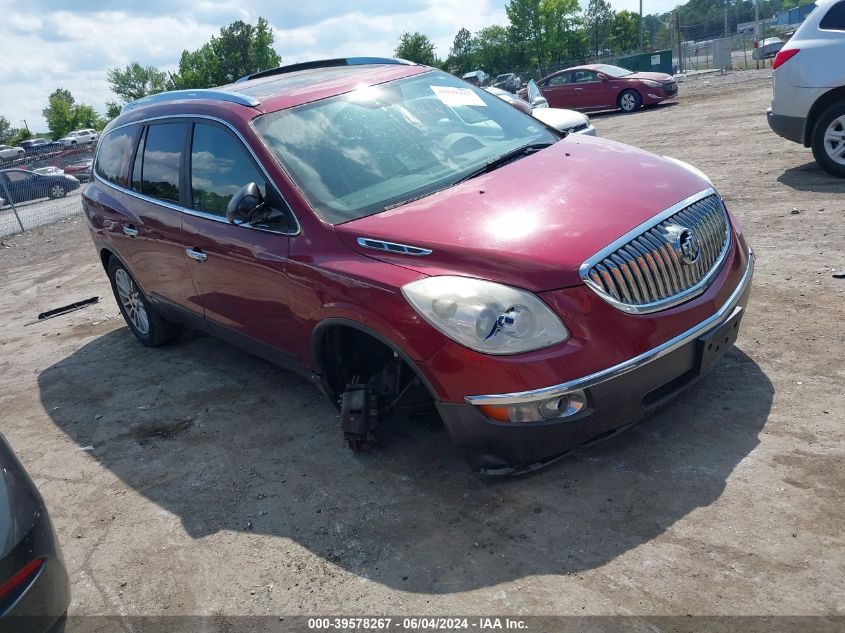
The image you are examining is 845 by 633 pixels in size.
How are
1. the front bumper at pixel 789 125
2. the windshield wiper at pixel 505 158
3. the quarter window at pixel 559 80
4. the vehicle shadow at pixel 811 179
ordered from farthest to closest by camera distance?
the quarter window at pixel 559 80
the front bumper at pixel 789 125
the vehicle shadow at pixel 811 179
the windshield wiper at pixel 505 158

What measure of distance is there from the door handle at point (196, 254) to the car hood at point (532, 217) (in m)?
1.35

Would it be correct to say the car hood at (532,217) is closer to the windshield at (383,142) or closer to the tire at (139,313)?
the windshield at (383,142)

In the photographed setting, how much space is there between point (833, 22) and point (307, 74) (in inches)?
225

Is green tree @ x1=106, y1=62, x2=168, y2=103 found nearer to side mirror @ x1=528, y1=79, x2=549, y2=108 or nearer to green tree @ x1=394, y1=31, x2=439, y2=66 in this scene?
green tree @ x1=394, y1=31, x2=439, y2=66

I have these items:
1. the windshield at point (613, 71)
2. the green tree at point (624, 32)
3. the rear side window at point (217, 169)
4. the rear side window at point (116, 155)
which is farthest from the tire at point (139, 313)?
the green tree at point (624, 32)

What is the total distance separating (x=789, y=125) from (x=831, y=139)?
0.45m

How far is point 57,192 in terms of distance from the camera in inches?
1007

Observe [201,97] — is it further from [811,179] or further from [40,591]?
[811,179]

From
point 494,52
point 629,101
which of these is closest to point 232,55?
point 494,52

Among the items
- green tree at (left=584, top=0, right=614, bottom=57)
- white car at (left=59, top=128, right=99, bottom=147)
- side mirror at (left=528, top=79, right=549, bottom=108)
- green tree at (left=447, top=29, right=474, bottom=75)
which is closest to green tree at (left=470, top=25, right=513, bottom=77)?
green tree at (left=447, top=29, right=474, bottom=75)

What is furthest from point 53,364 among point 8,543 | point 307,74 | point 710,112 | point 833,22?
point 710,112

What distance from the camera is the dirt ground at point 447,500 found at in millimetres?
2842

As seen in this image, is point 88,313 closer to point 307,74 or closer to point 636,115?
point 307,74

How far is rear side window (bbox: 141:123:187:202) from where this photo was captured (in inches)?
196
